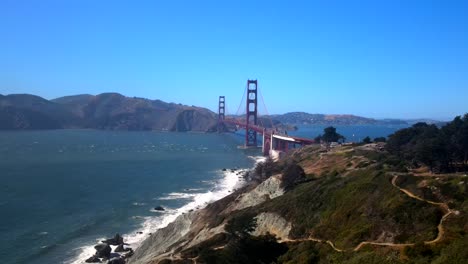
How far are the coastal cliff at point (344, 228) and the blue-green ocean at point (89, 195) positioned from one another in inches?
191

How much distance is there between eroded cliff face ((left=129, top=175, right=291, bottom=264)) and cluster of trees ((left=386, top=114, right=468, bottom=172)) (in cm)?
790

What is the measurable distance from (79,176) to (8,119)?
95215mm

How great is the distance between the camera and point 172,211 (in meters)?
31.9

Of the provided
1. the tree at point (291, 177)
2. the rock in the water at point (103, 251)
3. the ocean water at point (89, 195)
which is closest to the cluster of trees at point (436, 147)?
the tree at point (291, 177)

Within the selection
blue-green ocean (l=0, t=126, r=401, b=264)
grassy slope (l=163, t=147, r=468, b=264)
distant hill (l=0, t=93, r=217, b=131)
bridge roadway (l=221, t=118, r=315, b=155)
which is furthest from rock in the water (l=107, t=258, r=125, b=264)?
distant hill (l=0, t=93, r=217, b=131)

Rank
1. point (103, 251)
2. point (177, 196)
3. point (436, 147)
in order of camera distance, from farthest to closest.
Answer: point (177, 196), point (436, 147), point (103, 251)

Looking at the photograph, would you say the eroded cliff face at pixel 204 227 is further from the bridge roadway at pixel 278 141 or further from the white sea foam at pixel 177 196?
the bridge roadway at pixel 278 141

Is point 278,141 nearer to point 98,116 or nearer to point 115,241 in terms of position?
point 115,241

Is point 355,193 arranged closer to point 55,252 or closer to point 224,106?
point 55,252

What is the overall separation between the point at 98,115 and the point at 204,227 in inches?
5278

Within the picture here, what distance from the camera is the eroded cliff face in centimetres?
1925

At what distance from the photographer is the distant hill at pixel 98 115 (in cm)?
13062

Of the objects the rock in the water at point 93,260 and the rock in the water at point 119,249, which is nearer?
the rock in the water at point 93,260

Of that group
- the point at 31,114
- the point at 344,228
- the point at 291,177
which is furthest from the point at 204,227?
the point at 31,114
